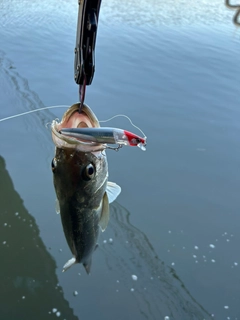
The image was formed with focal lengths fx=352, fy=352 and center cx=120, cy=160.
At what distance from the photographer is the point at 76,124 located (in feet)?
4.52

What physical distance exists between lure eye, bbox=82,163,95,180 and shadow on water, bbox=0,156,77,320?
168 cm

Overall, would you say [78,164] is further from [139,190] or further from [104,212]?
[139,190]

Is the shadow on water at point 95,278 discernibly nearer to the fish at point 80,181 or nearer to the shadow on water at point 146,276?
the shadow on water at point 146,276

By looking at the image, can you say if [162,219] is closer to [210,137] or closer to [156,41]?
[210,137]

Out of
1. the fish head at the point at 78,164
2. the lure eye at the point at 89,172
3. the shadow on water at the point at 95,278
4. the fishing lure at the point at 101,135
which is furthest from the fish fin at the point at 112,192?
the shadow on water at the point at 95,278

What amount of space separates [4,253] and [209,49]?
6274mm

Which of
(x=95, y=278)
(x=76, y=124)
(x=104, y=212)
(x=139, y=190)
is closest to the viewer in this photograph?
(x=76, y=124)

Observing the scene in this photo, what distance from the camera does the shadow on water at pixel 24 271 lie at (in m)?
2.71

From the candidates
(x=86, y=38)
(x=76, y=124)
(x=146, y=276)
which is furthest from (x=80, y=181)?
(x=146, y=276)

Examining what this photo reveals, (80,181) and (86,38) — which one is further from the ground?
(86,38)

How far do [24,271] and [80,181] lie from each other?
1.85m

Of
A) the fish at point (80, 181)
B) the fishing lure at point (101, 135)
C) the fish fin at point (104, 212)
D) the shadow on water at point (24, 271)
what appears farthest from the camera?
the shadow on water at point (24, 271)

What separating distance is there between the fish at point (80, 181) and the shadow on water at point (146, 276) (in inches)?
52.5

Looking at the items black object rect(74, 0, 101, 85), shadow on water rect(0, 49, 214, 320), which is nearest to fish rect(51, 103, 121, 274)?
black object rect(74, 0, 101, 85)
